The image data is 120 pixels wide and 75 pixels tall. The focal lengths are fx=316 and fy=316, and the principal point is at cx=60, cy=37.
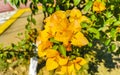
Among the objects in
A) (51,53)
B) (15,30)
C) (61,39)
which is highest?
(61,39)

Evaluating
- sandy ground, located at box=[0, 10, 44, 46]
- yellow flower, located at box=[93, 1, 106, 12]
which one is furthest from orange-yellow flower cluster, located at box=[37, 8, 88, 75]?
sandy ground, located at box=[0, 10, 44, 46]

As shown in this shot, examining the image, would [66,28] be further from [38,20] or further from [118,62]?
[38,20]

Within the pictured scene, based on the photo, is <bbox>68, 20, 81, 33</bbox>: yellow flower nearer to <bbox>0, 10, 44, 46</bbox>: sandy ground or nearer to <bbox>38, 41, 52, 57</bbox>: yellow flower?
<bbox>38, 41, 52, 57</bbox>: yellow flower

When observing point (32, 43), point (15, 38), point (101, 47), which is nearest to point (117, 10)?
point (32, 43)

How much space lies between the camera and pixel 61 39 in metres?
1.91

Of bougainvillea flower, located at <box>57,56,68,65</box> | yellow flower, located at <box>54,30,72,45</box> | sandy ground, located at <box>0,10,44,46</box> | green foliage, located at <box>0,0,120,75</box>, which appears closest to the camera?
yellow flower, located at <box>54,30,72,45</box>

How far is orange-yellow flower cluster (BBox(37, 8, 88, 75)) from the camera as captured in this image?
1.92 metres

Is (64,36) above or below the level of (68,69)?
above

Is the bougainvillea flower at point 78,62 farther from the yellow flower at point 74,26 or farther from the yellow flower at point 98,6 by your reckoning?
the yellow flower at point 98,6

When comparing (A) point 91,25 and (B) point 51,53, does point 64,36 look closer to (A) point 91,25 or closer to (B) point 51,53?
(B) point 51,53

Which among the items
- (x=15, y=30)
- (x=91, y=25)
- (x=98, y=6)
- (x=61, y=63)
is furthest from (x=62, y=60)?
(x=15, y=30)

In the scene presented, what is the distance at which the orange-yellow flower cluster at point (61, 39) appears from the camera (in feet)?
6.31

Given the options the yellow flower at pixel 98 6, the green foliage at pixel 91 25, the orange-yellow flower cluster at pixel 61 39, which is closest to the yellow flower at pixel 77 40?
the orange-yellow flower cluster at pixel 61 39

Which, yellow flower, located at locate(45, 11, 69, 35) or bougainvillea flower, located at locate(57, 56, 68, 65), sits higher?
yellow flower, located at locate(45, 11, 69, 35)
